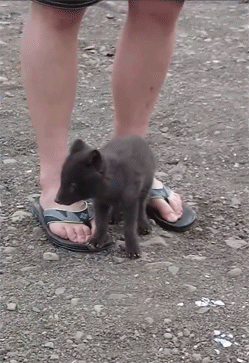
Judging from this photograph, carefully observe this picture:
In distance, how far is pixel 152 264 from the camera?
2.51m

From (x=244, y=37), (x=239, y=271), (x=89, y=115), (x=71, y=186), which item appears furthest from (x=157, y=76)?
(x=244, y=37)

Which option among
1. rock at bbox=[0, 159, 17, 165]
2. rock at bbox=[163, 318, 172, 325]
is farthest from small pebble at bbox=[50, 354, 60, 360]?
rock at bbox=[0, 159, 17, 165]

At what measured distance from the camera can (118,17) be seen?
17.2ft

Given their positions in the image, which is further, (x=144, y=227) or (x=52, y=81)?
(x=144, y=227)

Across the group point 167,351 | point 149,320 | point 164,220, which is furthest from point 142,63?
point 167,351

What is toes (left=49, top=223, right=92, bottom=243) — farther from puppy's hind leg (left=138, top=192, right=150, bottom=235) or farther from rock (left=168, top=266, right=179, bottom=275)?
rock (left=168, top=266, right=179, bottom=275)

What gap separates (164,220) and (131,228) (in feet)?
0.90

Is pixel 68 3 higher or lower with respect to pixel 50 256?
higher

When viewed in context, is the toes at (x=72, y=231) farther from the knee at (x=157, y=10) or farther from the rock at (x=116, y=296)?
the knee at (x=157, y=10)

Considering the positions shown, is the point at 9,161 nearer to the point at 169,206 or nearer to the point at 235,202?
the point at 169,206

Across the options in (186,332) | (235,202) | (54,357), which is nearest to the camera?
(54,357)

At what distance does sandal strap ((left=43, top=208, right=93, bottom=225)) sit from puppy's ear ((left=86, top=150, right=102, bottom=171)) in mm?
355

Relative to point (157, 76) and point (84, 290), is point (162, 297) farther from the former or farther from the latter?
point (157, 76)

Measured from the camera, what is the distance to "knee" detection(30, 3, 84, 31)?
7.72ft
